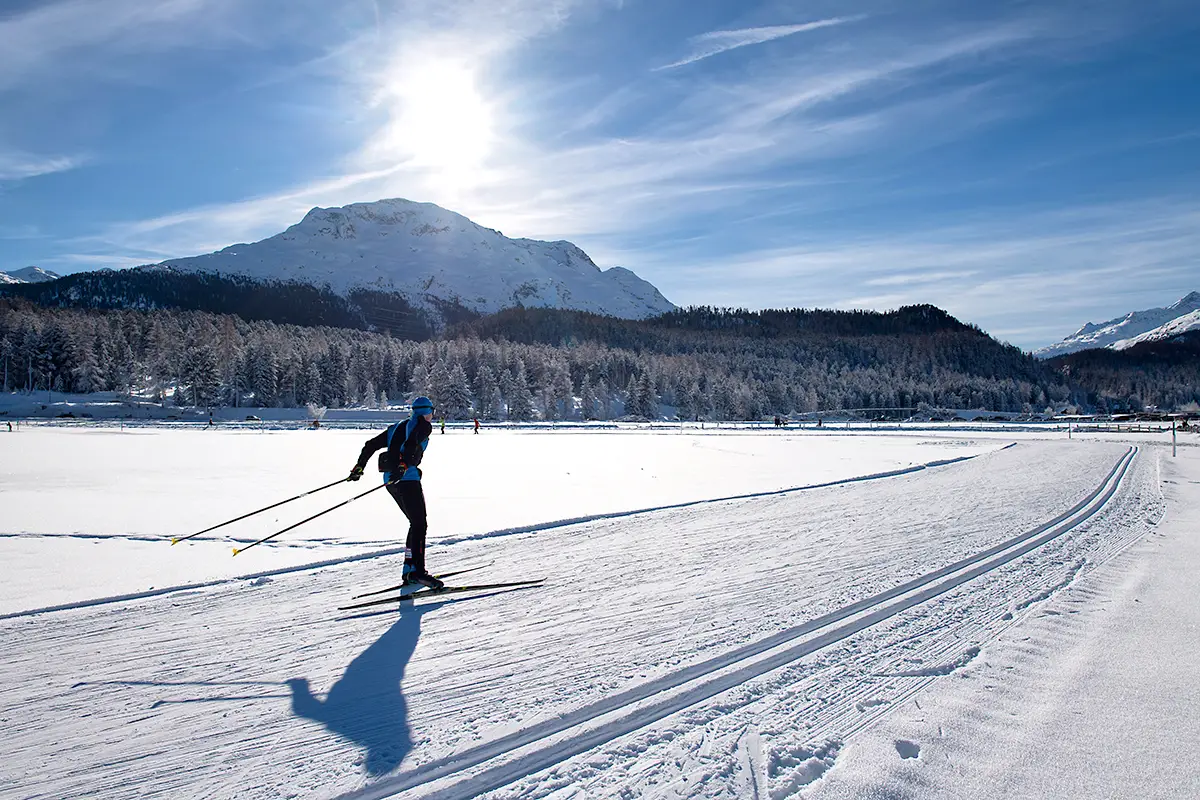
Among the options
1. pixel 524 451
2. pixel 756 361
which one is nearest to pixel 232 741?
pixel 524 451

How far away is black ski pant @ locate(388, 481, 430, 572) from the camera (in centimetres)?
643

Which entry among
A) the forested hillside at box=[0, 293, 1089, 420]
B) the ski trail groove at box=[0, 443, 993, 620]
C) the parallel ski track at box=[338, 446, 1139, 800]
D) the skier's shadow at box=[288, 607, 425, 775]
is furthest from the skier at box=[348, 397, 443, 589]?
the forested hillside at box=[0, 293, 1089, 420]

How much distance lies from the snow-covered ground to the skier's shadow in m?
0.02

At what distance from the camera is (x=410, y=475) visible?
647 cm

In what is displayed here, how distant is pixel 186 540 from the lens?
888 cm

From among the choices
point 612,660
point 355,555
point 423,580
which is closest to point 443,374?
point 355,555

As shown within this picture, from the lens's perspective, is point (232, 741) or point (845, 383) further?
point (845, 383)

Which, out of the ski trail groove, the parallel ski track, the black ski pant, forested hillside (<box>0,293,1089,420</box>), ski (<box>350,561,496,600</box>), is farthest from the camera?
forested hillside (<box>0,293,1089,420</box>)

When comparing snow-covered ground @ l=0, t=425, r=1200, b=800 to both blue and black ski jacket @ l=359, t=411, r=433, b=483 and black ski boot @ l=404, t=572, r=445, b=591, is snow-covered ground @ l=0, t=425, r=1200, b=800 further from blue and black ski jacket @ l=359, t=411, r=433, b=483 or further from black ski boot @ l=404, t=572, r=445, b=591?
blue and black ski jacket @ l=359, t=411, r=433, b=483

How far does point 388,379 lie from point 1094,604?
10534 cm

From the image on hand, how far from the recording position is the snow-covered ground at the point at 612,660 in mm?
3211

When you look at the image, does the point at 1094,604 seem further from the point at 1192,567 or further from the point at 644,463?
the point at 644,463

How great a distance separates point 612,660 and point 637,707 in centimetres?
69

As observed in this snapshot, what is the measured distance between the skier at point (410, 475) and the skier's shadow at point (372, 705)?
1.51m
